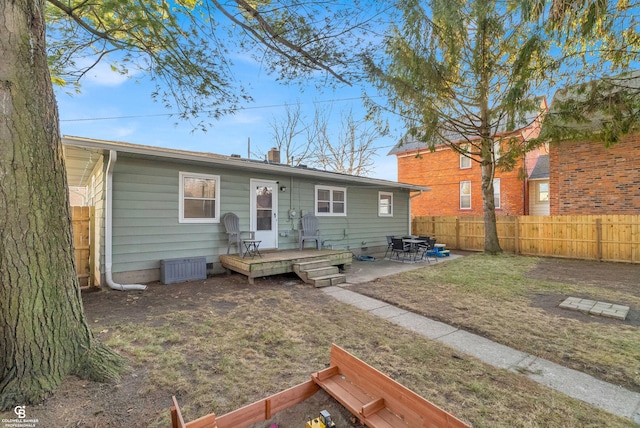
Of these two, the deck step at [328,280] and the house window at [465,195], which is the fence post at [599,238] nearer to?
the house window at [465,195]

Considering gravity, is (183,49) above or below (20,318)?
above

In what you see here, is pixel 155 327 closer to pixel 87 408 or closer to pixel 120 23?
pixel 87 408

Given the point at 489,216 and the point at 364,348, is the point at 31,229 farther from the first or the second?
the point at 489,216

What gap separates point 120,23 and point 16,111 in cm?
261

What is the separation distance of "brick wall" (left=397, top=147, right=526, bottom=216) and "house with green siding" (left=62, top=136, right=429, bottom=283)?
8249 mm

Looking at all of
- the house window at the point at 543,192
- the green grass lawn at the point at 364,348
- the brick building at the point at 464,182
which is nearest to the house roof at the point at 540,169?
the brick building at the point at 464,182

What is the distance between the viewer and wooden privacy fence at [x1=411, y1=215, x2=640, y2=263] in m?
8.51

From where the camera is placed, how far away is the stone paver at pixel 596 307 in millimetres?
4137

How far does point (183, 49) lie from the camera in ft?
12.7

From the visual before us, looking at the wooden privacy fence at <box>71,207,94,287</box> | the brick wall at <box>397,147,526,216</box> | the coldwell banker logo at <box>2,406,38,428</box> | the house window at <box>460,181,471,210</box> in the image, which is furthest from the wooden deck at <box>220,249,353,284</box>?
the house window at <box>460,181,471,210</box>

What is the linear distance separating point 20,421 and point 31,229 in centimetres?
121

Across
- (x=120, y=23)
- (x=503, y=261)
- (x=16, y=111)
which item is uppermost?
(x=120, y=23)

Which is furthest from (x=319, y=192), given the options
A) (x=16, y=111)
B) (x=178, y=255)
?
(x=16, y=111)

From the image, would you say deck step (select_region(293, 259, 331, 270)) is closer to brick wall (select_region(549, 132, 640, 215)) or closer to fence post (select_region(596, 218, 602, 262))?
fence post (select_region(596, 218, 602, 262))
